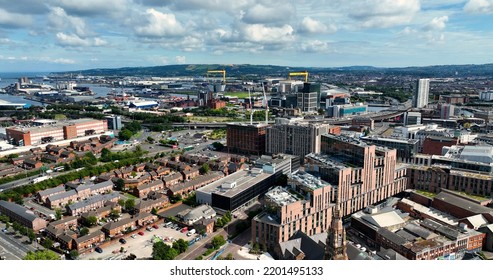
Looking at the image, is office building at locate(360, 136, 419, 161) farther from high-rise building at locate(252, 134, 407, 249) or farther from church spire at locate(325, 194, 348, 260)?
church spire at locate(325, 194, 348, 260)

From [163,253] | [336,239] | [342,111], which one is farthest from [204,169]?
[342,111]

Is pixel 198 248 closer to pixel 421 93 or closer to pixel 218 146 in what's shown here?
pixel 218 146

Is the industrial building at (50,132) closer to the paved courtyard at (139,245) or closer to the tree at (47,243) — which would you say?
the tree at (47,243)

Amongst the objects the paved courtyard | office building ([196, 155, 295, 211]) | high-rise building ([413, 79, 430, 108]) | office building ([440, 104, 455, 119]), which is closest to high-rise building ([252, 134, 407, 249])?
office building ([196, 155, 295, 211])

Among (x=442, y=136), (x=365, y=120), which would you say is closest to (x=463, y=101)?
(x=365, y=120)

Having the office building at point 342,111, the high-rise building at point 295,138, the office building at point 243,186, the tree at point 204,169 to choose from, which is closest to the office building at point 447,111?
the office building at point 342,111
